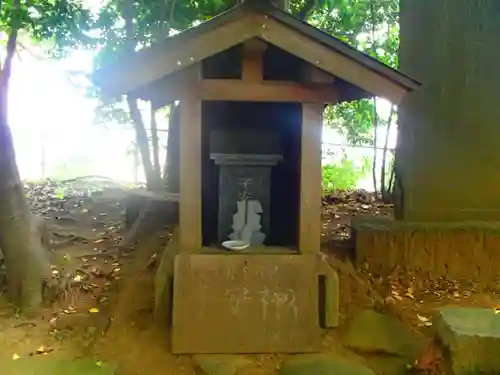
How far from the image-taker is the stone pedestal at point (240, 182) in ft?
16.0

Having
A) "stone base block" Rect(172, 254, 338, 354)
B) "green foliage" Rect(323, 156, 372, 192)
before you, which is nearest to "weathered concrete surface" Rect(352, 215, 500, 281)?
"stone base block" Rect(172, 254, 338, 354)

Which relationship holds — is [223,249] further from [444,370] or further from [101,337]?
[444,370]

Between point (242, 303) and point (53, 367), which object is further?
point (242, 303)

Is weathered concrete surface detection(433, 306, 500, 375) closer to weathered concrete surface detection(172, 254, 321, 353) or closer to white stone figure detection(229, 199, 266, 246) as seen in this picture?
weathered concrete surface detection(172, 254, 321, 353)

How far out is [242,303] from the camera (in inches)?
176

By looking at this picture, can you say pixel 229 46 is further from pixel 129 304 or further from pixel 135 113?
pixel 135 113

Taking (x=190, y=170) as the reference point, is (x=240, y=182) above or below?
below

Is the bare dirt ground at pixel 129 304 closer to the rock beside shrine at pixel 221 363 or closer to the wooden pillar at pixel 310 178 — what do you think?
the rock beside shrine at pixel 221 363

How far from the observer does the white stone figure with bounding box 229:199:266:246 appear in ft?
16.0

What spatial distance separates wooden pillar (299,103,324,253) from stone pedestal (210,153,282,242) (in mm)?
475

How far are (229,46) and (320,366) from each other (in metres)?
2.42

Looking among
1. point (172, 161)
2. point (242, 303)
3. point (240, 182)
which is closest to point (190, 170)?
point (240, 182)

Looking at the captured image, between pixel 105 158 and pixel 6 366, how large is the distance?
11736 mm

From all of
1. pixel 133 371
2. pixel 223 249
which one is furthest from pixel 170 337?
pixel 223 249
